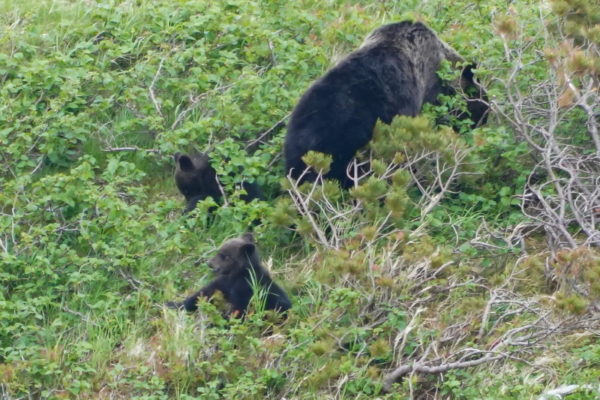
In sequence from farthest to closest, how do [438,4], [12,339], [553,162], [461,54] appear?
[438,4]
[461,54]
[553,162]
[12,339]

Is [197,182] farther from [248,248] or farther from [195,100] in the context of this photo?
[248,248]

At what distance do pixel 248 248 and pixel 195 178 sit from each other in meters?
1.40

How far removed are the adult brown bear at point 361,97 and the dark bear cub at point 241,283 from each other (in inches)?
37.0

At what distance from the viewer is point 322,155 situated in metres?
8.37

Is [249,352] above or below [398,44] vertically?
below

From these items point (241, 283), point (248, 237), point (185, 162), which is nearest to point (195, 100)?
point (185, 162)

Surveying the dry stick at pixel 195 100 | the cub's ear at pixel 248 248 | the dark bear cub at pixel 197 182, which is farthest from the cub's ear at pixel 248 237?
the dry stick at pixel 195 100

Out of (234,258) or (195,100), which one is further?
(195,100)

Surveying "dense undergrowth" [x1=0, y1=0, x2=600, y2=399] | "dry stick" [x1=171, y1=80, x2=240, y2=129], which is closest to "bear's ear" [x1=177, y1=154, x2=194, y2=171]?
"dense undergrowth" [x1=0, y1=0, x2=600, y2=399]

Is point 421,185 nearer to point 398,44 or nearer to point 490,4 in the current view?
point 398,44

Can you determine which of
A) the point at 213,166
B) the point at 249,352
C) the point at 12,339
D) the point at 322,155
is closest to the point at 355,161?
the point at 322,155

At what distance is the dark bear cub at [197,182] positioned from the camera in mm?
9188

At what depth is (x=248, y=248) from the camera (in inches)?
313

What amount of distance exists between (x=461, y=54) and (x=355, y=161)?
106 inches
